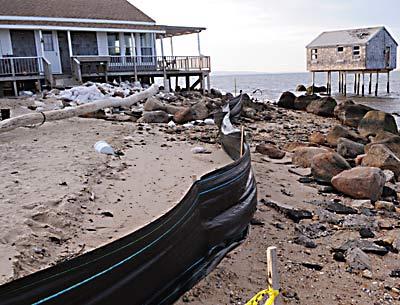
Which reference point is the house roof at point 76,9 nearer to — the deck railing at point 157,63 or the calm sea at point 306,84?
the deck railing at point 157,63

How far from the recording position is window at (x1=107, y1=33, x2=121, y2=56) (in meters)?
23.0

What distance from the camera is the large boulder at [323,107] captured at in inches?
816

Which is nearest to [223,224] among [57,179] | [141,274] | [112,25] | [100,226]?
[141,274]

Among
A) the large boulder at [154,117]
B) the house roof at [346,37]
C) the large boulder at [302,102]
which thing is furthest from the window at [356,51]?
the large boulder at [154,117]

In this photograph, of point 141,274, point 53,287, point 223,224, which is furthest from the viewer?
point 223,224

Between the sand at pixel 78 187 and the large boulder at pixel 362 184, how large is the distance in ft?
7.99

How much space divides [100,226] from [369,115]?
12347 millimetres

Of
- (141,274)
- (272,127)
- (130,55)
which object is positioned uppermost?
(130,55)

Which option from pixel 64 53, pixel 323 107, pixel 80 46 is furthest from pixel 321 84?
pixel 64 53

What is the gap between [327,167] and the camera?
778 cm

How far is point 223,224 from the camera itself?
12.4 feet

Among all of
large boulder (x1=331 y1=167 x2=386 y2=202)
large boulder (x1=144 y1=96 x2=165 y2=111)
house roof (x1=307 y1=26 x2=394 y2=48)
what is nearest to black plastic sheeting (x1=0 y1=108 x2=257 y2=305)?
large boulder (x1=331 y1=167 x2=386 y2=202)

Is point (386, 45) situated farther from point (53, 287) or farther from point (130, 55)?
point (53, 287)

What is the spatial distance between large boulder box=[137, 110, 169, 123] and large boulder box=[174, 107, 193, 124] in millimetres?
322
